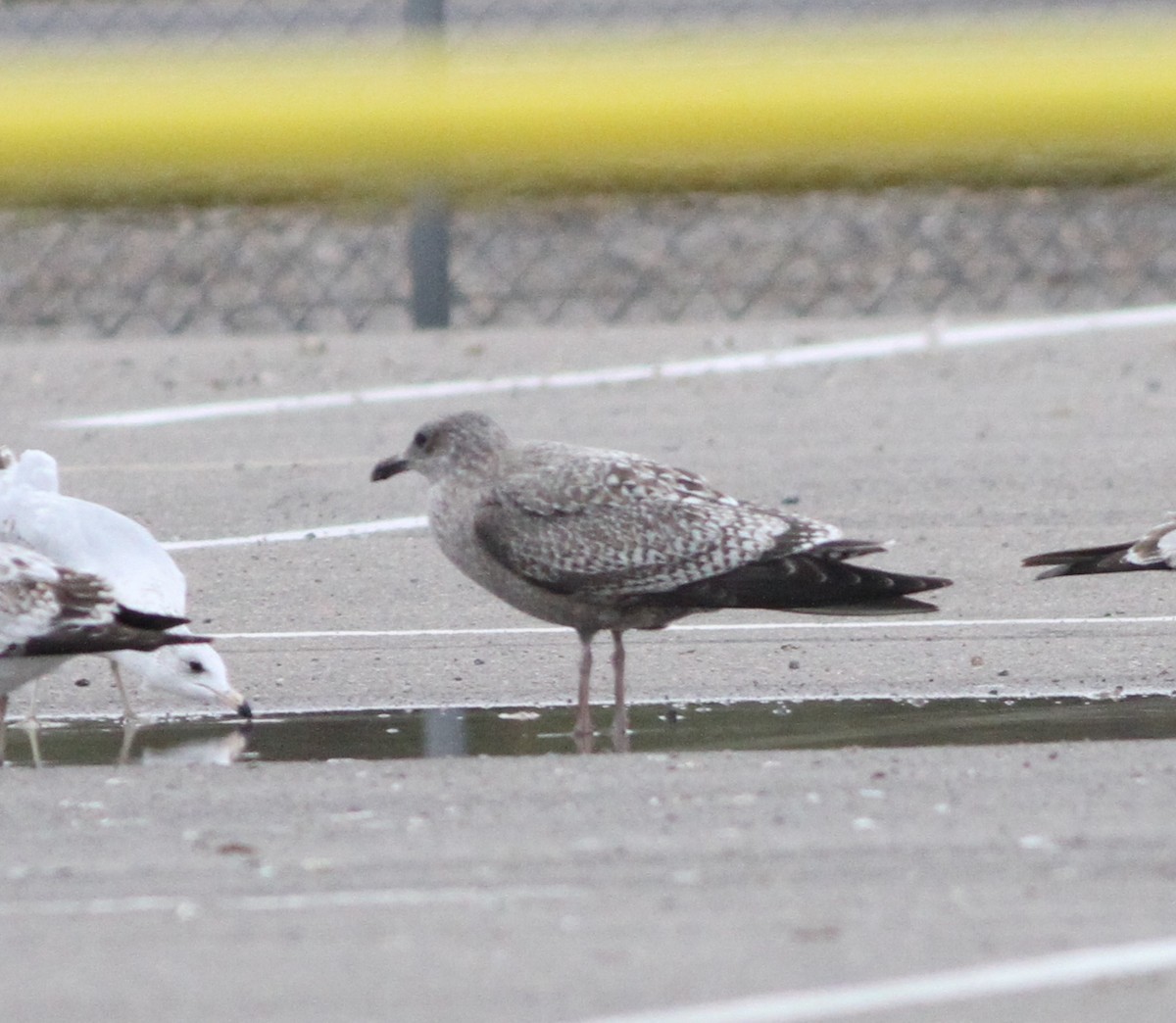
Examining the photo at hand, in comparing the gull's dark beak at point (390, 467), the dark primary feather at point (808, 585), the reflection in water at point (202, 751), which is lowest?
the reflection in water at point (202, 751)

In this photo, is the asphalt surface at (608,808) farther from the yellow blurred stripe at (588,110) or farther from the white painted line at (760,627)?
the yellow blurred stripe at (588,110)

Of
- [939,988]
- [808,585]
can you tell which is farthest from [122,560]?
[939,988]

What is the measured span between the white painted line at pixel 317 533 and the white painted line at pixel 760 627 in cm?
137

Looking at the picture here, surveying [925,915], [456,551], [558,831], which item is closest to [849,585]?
[456,551]

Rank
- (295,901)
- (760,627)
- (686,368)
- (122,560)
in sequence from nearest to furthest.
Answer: (295,901) → (122,560) → (760,627) → (686,368)

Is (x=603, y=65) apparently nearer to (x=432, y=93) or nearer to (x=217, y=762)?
(x=432, y=93)

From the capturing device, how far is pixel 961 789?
6.47 metres

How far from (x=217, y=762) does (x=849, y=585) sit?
5.88ft

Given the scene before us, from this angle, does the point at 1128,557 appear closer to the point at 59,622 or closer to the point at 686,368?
the point at 59,622

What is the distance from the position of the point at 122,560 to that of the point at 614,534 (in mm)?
1453

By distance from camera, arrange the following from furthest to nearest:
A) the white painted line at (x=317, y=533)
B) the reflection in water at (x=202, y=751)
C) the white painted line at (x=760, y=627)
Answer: the white painted line at (x=317, y=533)
the white painted line at (x=760, y=627)
the reflection in water at (x=202, y=751)

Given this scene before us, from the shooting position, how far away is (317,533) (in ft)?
34.1

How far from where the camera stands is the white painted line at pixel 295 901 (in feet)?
18.3

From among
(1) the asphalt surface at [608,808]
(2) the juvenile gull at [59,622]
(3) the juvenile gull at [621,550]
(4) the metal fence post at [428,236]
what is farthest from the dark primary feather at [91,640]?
(4) the metal fence post at [428,236]
